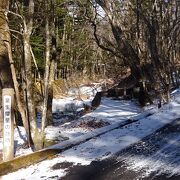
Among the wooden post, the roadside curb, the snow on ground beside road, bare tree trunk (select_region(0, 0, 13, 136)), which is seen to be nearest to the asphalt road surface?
the snow on ground beside road

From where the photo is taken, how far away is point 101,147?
7.96 meters

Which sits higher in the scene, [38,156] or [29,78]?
[29,78]

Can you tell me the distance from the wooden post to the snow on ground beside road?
2.29ft

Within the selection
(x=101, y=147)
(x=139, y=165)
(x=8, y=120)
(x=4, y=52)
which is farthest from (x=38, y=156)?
(x=4, y=52)

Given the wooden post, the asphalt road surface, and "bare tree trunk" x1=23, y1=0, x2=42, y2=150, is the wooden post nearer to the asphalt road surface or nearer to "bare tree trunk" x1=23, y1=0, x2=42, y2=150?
the asphalt road surface

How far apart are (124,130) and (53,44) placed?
572 centimetres

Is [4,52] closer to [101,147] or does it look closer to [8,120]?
[8,120]

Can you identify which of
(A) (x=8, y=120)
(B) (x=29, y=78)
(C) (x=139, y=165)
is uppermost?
(B) (x=29, y=78)

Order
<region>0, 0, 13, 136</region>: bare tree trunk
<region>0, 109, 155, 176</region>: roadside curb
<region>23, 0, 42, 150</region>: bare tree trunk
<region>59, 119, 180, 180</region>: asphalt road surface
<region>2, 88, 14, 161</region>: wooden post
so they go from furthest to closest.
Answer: <region>0, 0, 13, 136</region>: bare tree trunk < <region>23, 0, 42, 150</region>: bare tree trunk < <region>2, 88, 14, 161</region>: wooden post < <region>0, 109, 155, 176</region>: roadside curb < <region>59, 119, 180, 180</region>: asphalt road surface

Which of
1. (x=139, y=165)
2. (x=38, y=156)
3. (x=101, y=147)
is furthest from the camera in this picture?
(x=101, y=147)

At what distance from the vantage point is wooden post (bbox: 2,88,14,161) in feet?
23.5

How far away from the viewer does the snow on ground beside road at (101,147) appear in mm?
6598

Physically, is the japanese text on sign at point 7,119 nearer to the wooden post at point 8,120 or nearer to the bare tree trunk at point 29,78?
the wooden post at point 8,120

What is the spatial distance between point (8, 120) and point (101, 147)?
1.97 meters
